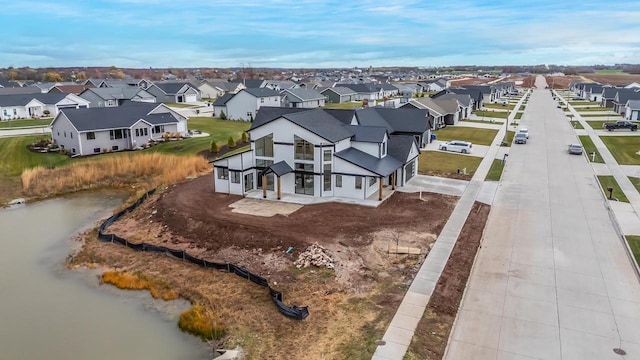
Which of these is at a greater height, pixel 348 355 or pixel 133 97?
pixel 133 97

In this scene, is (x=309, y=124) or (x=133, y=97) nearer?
(x=309, y=124)

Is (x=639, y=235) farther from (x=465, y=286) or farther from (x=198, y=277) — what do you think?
(x=198, y=277)

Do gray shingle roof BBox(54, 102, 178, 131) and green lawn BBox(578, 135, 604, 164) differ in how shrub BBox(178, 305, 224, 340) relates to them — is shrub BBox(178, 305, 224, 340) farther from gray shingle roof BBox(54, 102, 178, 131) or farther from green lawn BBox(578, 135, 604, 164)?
green lawn BBox(578, 135, 604, 164)

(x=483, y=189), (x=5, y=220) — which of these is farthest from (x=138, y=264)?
(x=483, y=189)

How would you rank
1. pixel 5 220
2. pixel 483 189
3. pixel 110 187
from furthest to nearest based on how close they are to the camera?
pixel 110 187 < pixel 483 189 < pixel 5 220

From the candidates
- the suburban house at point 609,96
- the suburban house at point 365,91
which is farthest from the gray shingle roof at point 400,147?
the suburban house at point 365,91

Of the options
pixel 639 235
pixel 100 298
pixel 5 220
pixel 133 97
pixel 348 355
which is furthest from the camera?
pixel 133 97

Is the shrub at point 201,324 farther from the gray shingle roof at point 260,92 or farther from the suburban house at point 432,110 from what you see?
the gray shingle roof at point 260,92

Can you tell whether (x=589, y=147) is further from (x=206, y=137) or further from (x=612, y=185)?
(x=206, y=137)
